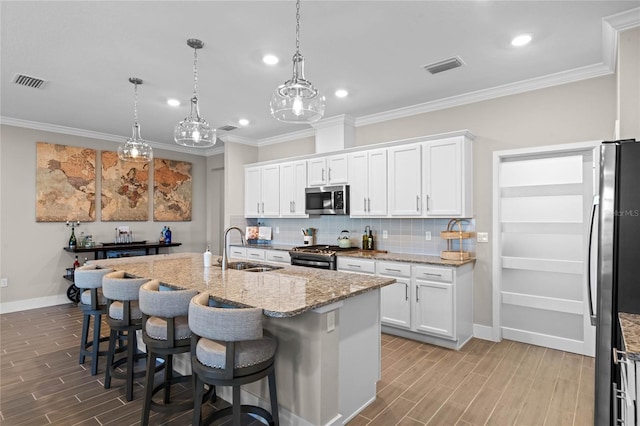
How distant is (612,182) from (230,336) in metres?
2.28

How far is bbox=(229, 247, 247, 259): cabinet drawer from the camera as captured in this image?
6.16 m

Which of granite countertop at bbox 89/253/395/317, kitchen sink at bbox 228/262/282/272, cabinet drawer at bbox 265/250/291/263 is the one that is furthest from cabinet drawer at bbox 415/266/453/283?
cabinet drawer at bbox 265/250/291/263

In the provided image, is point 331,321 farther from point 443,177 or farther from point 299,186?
point 299,186

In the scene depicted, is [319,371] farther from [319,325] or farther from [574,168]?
[574,168]

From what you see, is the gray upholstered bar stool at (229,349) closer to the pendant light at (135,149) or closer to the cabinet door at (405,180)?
the pendant light at (135,149)

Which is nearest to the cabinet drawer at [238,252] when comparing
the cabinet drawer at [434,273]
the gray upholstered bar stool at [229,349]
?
the cabinet drawer at [434,273]

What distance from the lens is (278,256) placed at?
18.1 feet

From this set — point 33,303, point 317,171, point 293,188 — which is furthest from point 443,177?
point 33,303

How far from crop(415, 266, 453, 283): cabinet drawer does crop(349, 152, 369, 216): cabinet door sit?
1218mm

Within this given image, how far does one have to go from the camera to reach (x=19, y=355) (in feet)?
11.7

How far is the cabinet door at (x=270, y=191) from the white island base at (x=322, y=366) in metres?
3.72

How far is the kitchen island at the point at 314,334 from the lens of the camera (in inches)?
81.4

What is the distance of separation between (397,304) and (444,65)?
8.72ft

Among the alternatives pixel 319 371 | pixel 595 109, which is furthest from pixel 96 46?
pixel 595 109
